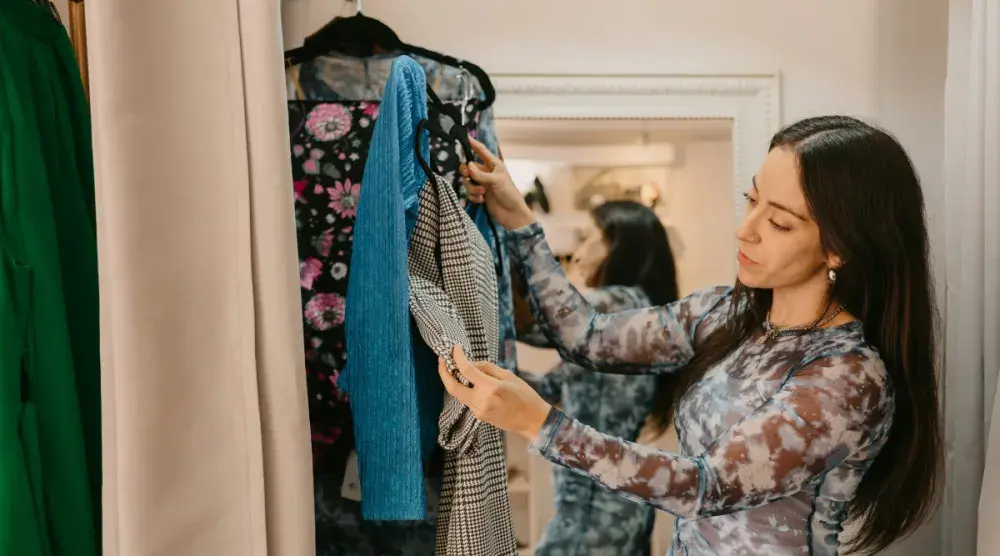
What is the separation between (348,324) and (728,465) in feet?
1.74

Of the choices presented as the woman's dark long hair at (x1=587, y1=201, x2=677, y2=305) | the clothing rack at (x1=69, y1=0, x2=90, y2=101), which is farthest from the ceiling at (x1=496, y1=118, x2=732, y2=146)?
the clothing rack at (x1=69, y1=0, x2=90, y2=101)

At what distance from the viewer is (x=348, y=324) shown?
94cm

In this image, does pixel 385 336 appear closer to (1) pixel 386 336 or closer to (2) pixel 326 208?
(1) pixel 386 336

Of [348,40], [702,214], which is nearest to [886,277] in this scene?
[702,214]

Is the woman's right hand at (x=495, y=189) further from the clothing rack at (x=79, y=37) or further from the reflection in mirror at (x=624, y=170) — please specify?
the clothing rack at (x=79, y=37)

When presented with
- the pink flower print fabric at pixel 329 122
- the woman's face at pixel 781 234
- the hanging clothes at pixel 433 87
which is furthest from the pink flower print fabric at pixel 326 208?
the woman's face at pixel 781 234

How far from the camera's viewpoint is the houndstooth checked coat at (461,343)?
37.7 inches

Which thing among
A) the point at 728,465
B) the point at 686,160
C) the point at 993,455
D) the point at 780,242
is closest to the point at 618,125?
the point at 686,160

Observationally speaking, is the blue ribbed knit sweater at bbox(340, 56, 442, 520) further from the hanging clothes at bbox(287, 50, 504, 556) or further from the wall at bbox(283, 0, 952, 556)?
the wall at bbox(283, 0, 952, 556)

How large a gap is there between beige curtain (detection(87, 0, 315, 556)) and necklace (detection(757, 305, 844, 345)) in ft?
2.37

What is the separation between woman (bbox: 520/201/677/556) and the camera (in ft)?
4.71

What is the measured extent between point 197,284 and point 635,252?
0.92 meters

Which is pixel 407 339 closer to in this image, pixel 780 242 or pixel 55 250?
pixel 55 250

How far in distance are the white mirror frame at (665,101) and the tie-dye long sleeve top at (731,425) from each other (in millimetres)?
276
